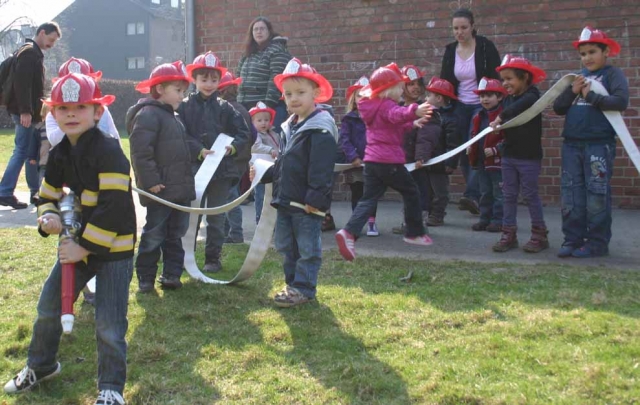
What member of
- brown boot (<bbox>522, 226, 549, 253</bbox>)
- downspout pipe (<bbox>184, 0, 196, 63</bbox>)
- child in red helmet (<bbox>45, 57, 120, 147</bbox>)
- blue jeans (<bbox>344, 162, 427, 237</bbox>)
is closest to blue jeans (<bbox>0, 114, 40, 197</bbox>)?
downspout pipe (<bbox>184, 0, 196, 63</bbox>)

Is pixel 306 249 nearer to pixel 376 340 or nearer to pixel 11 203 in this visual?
pixel 376 340

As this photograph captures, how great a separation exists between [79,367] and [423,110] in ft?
10.1

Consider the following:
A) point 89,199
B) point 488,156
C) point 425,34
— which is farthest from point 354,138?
point 89,199

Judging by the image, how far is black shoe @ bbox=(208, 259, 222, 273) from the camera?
20.3 ft

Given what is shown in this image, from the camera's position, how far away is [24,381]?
3766mm

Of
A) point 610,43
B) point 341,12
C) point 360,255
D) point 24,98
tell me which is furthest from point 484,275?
point 24,98

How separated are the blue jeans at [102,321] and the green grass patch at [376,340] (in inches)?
6.3

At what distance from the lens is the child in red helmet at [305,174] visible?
16.6 feet

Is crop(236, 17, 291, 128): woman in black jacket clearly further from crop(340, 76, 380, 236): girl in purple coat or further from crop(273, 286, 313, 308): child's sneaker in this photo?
crop(273, 286, 313, 308): child's sneaker

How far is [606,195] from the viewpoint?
632 centimetres

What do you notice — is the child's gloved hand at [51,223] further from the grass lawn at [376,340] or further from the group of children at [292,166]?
the grass lawn at [376,340]

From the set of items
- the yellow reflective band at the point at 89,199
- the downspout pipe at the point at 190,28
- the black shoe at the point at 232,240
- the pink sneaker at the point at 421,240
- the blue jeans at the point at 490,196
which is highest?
the downspout pipe at the point at 190,28

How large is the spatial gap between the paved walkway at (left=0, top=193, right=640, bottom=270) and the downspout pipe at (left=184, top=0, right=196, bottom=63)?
2763 millimetres

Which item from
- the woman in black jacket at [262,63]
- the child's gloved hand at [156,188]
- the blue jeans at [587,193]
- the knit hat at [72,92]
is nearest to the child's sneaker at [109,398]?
the knit hat at [72,92]
